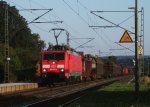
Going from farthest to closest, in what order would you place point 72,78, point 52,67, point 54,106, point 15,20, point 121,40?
point 15,20, point 72,78, point 52,67, point 121,40, point 54,106

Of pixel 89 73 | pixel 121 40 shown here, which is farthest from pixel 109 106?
pixel 89 73

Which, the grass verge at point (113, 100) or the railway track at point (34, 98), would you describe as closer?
the grass verge at point (113, 100)

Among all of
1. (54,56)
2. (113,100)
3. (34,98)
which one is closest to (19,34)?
(54,56)

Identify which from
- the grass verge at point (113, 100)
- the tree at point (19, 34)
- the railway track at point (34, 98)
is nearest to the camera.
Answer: the grass verge at point (113, 100)

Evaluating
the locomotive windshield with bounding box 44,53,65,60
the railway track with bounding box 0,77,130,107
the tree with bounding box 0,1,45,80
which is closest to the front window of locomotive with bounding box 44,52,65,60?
the locomotive windshield with bounding box 44,53,65,60

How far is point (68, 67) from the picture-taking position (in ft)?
159

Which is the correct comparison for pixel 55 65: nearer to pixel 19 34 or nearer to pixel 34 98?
pixel 34 98

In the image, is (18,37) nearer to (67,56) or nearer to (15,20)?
(15,20)

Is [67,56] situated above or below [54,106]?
above

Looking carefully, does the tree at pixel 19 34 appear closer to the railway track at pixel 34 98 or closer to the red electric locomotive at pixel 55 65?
the red electric locomotive at pixel 55 65

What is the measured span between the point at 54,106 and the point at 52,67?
76.6ft

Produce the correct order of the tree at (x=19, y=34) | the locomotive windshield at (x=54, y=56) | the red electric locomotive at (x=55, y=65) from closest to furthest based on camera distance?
the red electric locomotive at (x=55, y=65), the locomotive windshield at (x=54, y=56), the tree at (x=19, y=34)

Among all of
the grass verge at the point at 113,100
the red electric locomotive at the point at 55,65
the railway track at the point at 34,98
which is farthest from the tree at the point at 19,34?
the grass verge at the point at 113,100

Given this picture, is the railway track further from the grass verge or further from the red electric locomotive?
the red electric locomotive
